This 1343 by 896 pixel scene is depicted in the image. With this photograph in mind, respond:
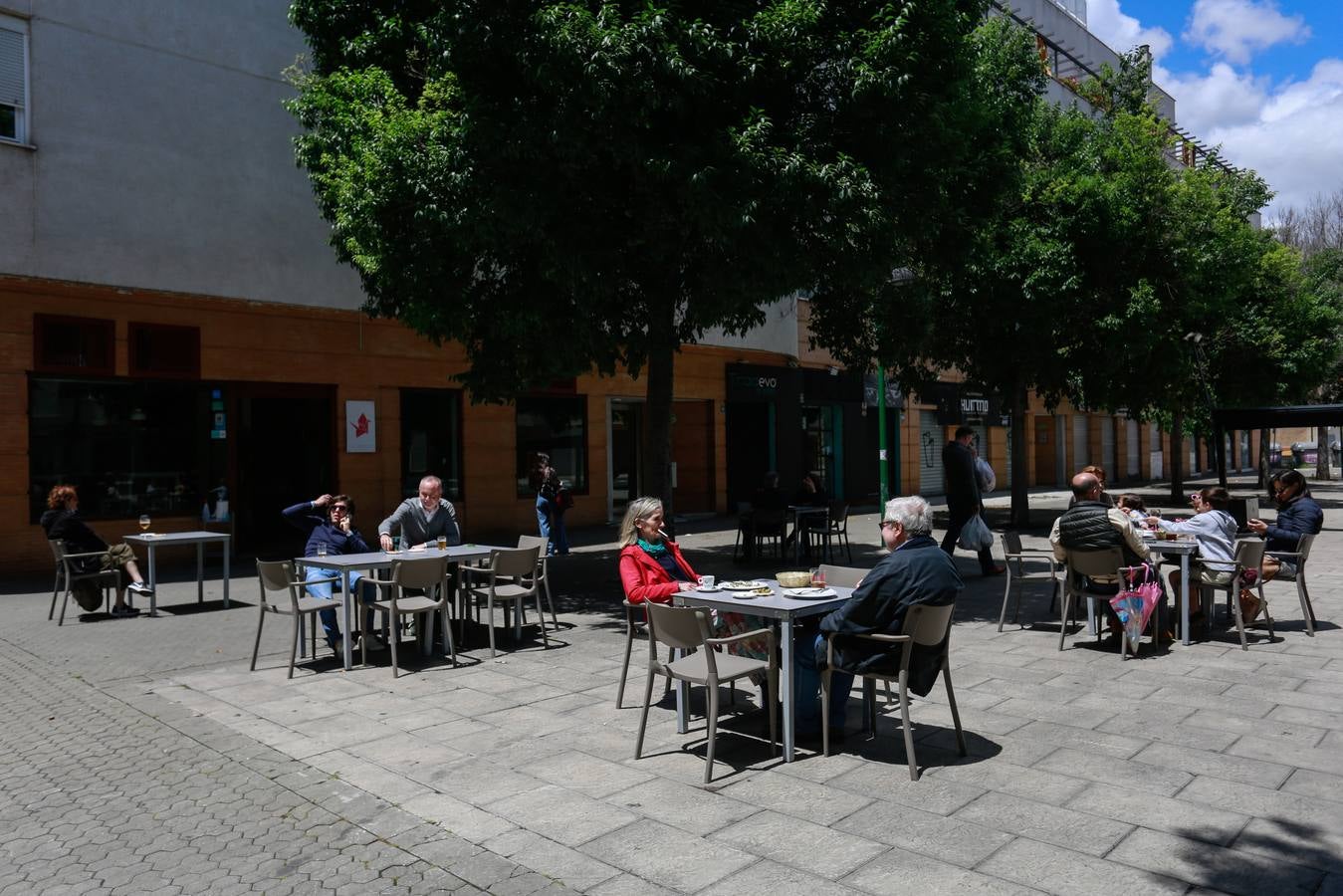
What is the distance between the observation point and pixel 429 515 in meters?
9.04

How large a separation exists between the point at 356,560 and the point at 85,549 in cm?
449

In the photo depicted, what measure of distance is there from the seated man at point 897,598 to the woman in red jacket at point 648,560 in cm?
124

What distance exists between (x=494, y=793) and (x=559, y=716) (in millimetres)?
1411

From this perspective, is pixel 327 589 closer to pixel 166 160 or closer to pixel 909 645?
pixel 909 645

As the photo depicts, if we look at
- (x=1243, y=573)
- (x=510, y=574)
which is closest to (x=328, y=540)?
(x=510, y=574)

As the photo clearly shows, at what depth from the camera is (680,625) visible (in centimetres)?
509

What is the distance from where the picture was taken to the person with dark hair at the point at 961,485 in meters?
12.0

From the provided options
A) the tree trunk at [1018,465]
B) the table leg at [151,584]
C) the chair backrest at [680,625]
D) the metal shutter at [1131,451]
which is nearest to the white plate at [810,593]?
the chair backrest at [680,625]

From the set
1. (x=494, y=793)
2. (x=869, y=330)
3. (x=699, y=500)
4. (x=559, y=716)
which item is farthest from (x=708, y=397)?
(x=494, y=793)

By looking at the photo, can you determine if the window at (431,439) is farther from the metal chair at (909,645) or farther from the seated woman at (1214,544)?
the metal chair at (909,645)

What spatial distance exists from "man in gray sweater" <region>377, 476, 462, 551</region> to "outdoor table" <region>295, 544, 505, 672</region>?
1.27 ft

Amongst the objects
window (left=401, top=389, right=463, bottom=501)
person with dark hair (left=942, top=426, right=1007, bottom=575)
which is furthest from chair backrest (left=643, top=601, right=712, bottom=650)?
window (left=401, top=389, right=463, bottom=501)

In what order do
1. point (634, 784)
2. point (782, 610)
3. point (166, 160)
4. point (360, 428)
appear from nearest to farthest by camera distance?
point (634, 784) < point (782, 610) < point (166, 160) < point (360, 428)

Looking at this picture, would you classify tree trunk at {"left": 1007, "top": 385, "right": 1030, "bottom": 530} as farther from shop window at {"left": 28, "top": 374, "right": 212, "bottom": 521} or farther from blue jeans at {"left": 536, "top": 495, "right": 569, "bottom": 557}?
shop window at {"left": 28, "top": 374, "right": 212, "bottom": 521}
